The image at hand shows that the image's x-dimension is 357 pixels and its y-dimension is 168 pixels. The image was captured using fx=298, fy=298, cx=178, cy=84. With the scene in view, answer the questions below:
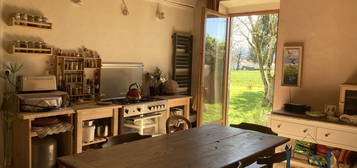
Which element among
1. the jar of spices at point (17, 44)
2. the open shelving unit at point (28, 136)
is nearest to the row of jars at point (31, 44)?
the jar of spices at point (17, 44)

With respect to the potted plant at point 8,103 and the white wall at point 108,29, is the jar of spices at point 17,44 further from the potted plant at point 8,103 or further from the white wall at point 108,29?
the potted plant at point 8,103

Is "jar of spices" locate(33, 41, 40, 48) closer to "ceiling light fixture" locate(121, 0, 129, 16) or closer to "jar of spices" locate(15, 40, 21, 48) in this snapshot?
"jar of spices" locate(15, 40, 21, 48)

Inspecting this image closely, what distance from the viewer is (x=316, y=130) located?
338 cm

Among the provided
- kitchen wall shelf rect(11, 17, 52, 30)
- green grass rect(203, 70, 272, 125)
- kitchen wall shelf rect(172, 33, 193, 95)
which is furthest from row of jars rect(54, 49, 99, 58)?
green grass rect(203, 70, 272, 125)

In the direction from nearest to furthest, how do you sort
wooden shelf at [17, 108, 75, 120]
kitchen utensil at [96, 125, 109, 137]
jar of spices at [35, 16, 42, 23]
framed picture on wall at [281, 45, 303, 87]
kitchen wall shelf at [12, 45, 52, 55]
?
wooden shelf at [17, 108, 75, 120]
kitchen wall shelf at [12, 45, 52, 55]
jar of spices at [35, 16, 42, 23]
kitchen utensil at [96, 125, 109, 137]
framed picture on wall at [281, 45, 303, 87]

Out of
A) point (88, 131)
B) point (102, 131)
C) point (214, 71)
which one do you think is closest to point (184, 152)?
point (88, 131)

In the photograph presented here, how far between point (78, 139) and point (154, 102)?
1.16 meters

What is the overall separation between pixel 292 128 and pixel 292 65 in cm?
96

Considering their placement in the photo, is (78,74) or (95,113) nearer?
(95,113)

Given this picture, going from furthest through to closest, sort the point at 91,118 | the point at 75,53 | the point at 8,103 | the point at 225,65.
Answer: the point at 225,65, the point at 75,53, the point at 91,118, the point at 8,103

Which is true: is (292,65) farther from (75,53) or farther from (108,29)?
(75,53)

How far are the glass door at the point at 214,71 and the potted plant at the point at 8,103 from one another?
2651 millimetres

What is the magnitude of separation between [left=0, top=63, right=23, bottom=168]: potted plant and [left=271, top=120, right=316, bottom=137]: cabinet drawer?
2.96m

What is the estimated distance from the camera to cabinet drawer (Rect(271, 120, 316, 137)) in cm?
342
